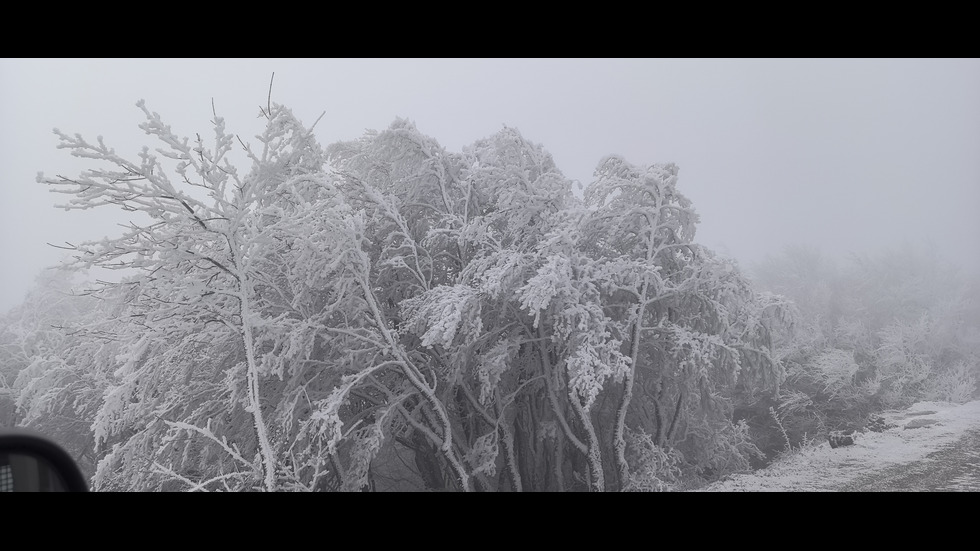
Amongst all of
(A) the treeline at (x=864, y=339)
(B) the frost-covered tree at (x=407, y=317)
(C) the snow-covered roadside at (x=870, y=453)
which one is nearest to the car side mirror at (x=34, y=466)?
(B) the frost-covered tree at (x=407, y=317)

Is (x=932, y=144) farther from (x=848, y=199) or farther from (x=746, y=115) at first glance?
(x=746, y=115)

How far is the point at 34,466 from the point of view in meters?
0.63

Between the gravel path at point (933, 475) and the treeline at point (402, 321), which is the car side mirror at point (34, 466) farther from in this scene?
the gravel path at point (933, 475)

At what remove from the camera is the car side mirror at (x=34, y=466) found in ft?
2.03

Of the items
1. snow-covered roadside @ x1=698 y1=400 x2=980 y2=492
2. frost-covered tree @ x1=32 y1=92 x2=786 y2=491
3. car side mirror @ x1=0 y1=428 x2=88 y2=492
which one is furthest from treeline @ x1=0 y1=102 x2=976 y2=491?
car side mirror @ x1=0 y1=428 x2=88 y2=492

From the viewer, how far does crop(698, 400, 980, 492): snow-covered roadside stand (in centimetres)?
891

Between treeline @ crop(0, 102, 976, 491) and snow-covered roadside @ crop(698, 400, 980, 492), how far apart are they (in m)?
1.14

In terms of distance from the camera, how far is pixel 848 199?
86.5 ft

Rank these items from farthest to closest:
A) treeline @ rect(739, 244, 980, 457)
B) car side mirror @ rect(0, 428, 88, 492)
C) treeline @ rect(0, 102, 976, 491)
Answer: treeline @ rect(739, 244, 980, 457), treeline @ rect(0, 102, 976, 491), car side mirror @ rect(0, 428, 88, 492)

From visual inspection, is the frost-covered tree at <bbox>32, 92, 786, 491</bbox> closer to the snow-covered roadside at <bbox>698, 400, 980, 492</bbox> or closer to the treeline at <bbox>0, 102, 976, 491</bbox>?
the treeline at <bbox>0, 102, 976, 491</bbox>

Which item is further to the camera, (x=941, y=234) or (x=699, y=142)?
(x=699, y=142)
